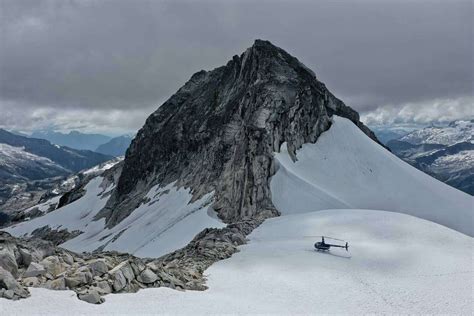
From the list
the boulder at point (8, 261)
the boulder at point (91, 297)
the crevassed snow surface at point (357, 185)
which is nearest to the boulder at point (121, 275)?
the boulder at point (91, 297)

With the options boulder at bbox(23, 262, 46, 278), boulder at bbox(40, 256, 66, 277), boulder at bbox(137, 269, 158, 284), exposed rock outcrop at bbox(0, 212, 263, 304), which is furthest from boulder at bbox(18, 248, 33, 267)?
boulder at bbox(137, 269, 158, 284)

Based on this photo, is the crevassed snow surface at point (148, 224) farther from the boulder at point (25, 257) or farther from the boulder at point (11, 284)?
the boulder at point (11, 284)

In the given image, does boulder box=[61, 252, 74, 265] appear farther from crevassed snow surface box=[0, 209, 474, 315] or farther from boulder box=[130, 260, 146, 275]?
crevassed snow surface box=[0, 209, 474, 315]

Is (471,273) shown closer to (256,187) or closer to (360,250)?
(360,250)

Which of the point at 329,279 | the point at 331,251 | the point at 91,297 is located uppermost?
the point at 331,251

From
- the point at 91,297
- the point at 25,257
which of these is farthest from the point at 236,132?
the point at 91,297

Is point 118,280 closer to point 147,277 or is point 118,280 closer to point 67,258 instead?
point 147,277

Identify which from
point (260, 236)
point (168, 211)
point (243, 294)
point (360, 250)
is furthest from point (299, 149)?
point (243, 294)
